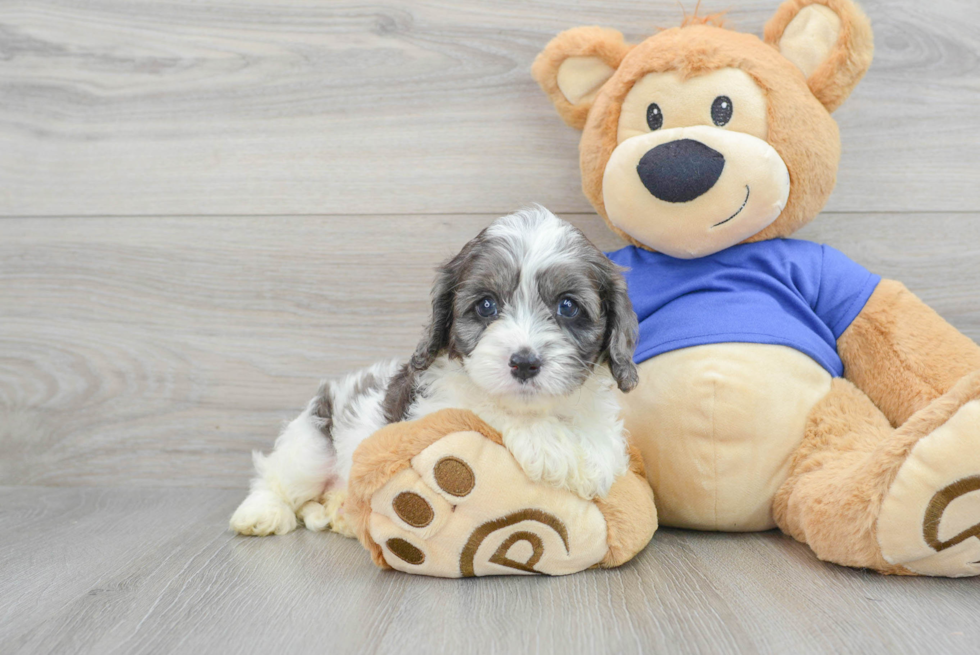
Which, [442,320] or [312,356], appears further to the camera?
[312,356]

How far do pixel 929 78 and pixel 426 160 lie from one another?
5.04 ft

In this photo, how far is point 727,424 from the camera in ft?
5.94

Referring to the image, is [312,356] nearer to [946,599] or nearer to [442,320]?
[442,320]

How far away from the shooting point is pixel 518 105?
7.75ft

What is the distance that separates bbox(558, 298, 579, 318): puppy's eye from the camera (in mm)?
1610

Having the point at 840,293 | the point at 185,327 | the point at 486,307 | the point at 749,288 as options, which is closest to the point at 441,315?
the point at 486,307

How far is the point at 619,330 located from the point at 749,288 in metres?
0.51

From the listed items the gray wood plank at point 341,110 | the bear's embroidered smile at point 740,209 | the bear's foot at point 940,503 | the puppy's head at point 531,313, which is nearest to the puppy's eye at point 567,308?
the puppy's head at point 531,313

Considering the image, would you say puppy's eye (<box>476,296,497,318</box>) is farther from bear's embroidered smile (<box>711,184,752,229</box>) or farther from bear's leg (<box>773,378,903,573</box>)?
bear's leg (<box>773,378,903,573</box>)

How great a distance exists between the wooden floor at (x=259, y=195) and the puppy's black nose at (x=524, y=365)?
0.93 metres

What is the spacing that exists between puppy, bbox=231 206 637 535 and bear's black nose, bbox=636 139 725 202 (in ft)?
0.94

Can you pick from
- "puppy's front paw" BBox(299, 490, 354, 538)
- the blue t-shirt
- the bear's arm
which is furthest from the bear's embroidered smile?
"puppy's front paw" BBox(299, 490, 354, 538)

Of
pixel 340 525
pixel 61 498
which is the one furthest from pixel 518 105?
pixel 61 498

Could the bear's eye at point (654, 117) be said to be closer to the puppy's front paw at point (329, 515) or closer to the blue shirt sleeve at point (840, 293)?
the blue shirt sleeve at point (840, 293)
